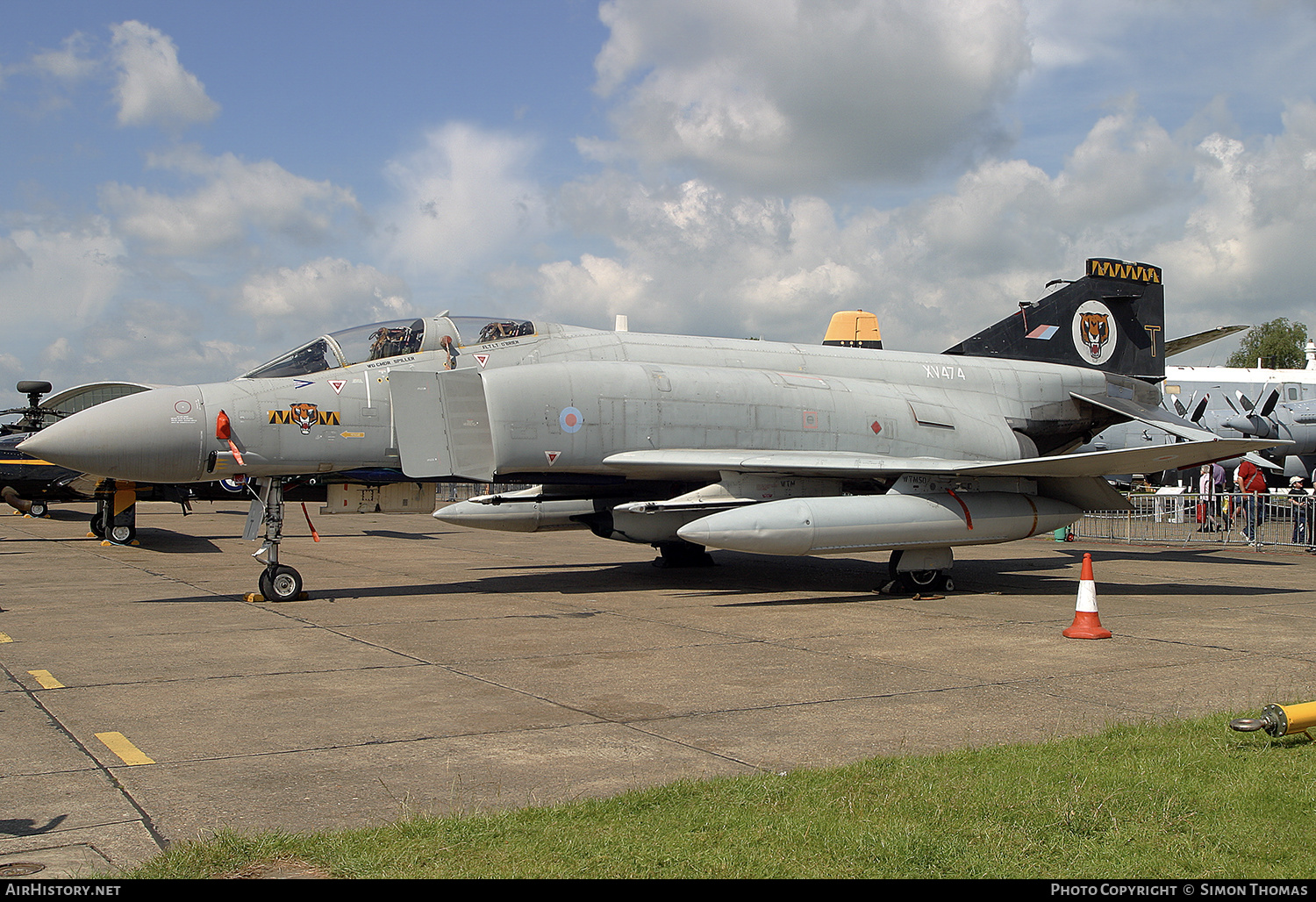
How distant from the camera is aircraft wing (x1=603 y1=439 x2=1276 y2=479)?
36.2ft

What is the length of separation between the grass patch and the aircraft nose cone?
7.17 meters

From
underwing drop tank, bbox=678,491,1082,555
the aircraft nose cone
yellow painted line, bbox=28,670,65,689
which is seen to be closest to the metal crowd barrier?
underwing drop tank, bbox=678,491,1082,555

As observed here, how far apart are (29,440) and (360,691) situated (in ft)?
17.5

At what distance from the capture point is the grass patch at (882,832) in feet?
10.9

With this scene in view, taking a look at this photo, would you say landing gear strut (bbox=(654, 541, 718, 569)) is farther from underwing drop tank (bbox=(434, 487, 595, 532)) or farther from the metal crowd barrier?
the metal crowd barrier

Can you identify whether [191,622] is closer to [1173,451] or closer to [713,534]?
[713,534]

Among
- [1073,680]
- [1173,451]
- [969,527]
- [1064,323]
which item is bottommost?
[1073,680]

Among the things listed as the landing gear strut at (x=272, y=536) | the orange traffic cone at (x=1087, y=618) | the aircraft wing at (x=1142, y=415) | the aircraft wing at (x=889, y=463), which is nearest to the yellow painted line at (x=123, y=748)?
the landing gear strut at (x=272, y=536)

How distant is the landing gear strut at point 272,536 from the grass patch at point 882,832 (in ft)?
24.3

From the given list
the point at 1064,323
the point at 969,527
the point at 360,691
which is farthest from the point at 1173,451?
the point at 360,691

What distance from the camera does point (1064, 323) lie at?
51.3 feet

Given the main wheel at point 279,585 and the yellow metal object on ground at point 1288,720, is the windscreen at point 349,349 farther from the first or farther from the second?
the yellow metal object on ground at point 1288,720

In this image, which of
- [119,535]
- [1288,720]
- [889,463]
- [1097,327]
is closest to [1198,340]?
[1097,327]

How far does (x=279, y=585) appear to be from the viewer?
1068 centimetres
